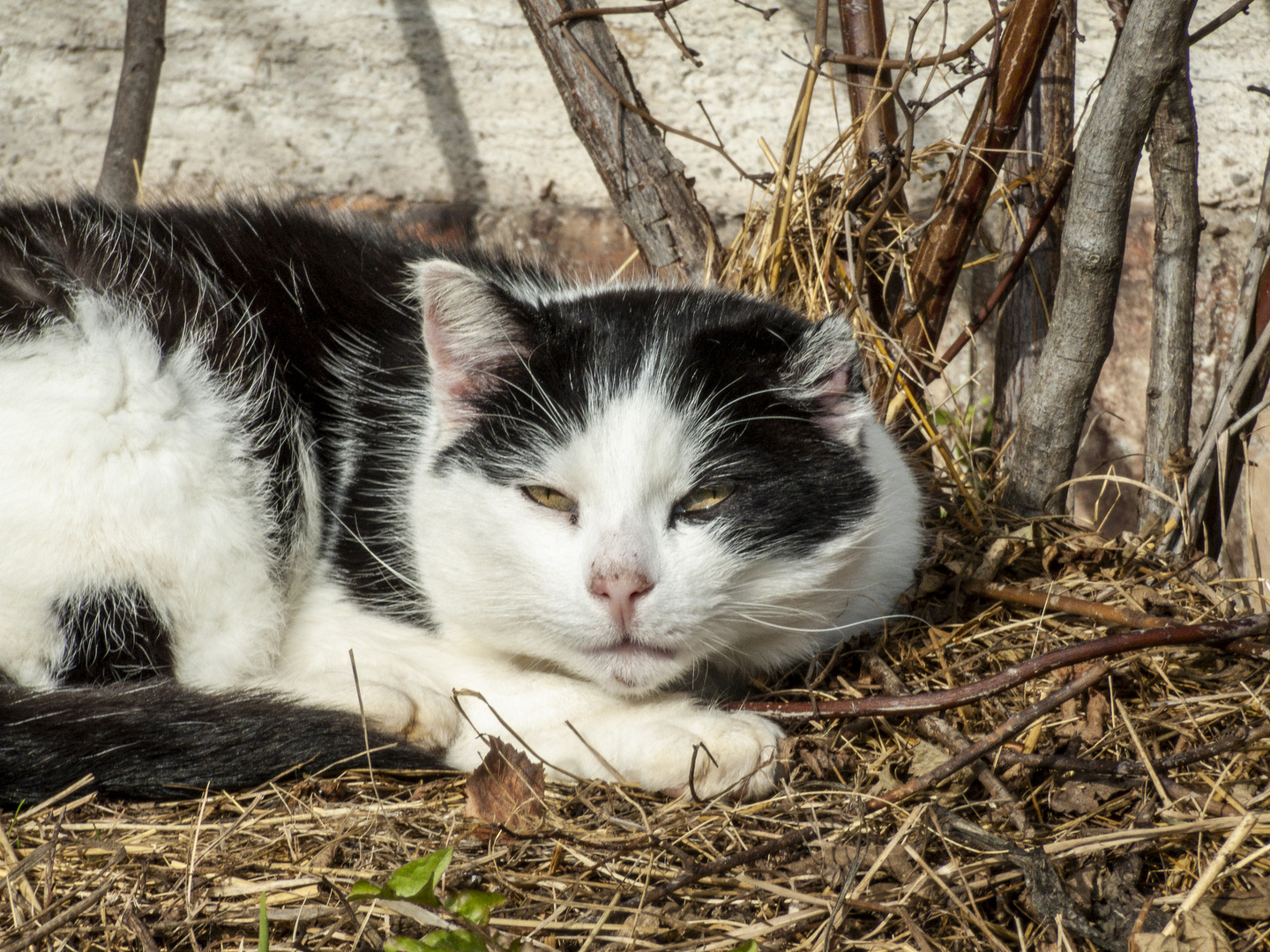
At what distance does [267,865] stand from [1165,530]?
2.00 metres

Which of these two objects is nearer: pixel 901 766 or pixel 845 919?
pixel 845 919

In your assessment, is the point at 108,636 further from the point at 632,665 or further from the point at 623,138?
the point at 623,138

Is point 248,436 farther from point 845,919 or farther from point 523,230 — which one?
point 523,230

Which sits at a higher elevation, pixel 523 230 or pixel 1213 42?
pixel 1213 42

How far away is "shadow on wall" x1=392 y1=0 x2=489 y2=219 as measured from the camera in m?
3.40

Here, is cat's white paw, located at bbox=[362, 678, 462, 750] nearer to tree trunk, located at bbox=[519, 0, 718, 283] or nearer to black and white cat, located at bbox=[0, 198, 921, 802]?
black and white cat, located at bbox=[0, 198, 921, 802]

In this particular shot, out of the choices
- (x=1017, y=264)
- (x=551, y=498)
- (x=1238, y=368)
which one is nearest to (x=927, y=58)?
(x=1017, y=264)

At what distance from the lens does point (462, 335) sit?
6.11 ft

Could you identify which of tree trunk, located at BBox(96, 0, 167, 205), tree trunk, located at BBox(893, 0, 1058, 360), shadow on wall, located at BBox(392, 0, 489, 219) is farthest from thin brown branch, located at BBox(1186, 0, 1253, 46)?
tree trunk, located at BBox(96, 0, 167, 205)

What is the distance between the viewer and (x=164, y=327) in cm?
199

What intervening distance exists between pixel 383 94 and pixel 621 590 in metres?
2.57

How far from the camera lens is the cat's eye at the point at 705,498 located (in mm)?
1733

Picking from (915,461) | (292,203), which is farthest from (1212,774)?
(292,203)

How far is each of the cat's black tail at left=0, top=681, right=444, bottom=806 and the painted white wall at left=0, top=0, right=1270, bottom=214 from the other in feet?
7.28
